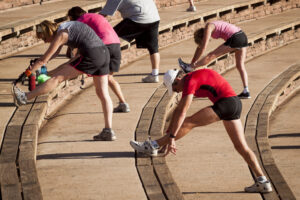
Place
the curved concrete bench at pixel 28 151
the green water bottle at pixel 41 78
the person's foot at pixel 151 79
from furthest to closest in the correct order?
the person's foot at pixel 151 79 → the green water bottle at pixel 41 78 → the curved concrete bench at pixel 28 151

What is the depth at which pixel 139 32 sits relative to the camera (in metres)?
11.0

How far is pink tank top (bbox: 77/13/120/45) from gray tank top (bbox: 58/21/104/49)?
0.59 m

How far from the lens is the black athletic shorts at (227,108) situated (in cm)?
715

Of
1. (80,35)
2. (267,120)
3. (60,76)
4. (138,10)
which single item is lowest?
(267,120)

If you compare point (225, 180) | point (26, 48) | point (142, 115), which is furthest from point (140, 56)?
point (225, 180)

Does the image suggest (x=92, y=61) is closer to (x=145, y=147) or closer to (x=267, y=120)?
(x=145, y=147)

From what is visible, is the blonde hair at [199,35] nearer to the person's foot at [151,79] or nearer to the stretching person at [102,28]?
the stretching person at [102,28]

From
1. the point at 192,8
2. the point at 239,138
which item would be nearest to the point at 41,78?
the point at 239,138

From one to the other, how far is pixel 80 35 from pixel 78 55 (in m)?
0.29

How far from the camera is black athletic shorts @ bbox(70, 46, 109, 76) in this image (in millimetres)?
8133

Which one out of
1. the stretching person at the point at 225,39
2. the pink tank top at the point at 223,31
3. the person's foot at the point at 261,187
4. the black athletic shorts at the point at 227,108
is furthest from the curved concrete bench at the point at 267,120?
the pink tank top at the point at 223,31

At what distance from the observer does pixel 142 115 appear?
977 centimetres

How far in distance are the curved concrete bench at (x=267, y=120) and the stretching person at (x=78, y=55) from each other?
2021 millimetres

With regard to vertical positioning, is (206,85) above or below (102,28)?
below
